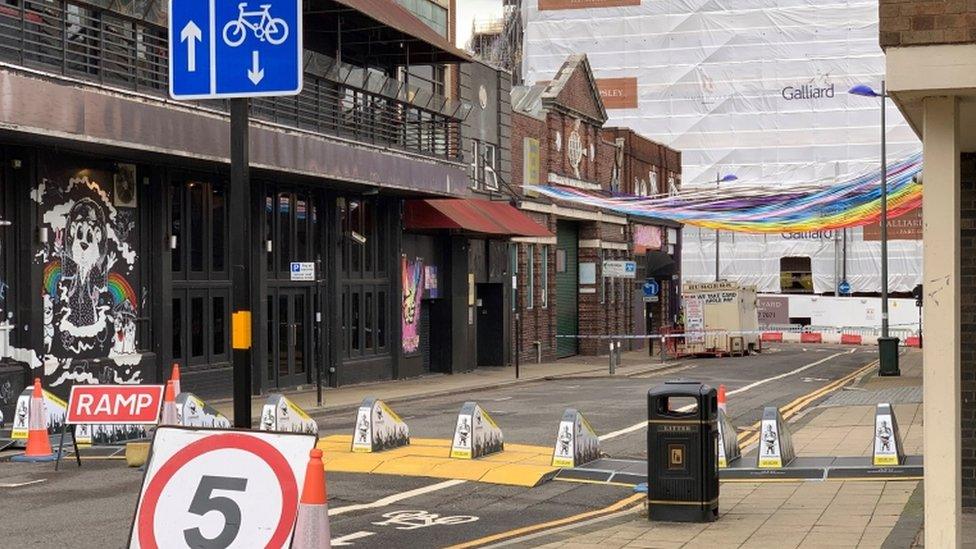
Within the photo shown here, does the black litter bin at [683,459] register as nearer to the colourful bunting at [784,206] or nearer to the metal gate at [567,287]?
the colourful bunting at [784,206]

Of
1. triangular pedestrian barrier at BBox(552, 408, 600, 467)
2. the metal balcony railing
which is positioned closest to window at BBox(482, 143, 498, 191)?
the metal balcony railing

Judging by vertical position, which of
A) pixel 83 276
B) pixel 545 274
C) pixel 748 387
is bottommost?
pixel 748 387

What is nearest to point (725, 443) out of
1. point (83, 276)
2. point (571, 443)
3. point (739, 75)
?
point (571, 443)

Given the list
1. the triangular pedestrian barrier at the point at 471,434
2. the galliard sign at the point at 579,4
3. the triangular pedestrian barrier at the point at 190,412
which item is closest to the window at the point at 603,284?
the galliard sign at the point at 579,4

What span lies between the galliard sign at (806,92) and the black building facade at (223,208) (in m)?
34.1

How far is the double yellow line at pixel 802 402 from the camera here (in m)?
20.4

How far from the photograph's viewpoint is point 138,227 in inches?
990

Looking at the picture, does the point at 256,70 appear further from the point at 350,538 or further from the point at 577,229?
the point at 577,229

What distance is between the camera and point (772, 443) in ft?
51.9

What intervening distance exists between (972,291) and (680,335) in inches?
1432

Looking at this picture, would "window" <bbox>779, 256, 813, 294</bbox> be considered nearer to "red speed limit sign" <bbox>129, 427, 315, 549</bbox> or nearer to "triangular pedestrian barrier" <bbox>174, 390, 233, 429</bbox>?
"triangular pedestrian barrier" <bbox>174, 390, 233, 429</bbox>

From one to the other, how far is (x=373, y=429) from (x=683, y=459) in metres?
5.81

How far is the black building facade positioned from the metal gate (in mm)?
8282

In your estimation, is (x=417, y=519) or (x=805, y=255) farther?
(x=805, y=255)
